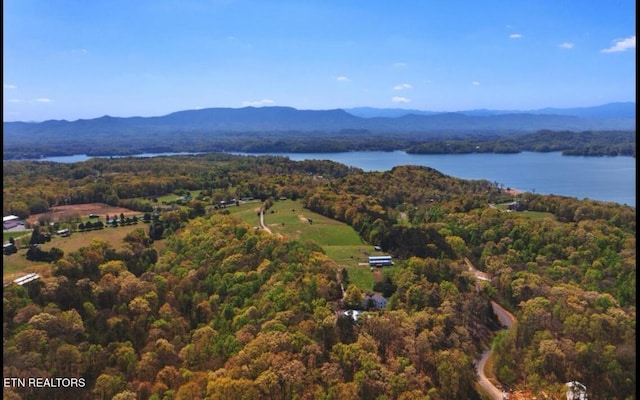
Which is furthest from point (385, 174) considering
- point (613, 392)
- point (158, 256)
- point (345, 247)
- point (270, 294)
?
point (613, 392)

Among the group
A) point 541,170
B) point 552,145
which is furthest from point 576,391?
point 552,145

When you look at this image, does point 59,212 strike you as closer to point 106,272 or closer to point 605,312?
point 106,272

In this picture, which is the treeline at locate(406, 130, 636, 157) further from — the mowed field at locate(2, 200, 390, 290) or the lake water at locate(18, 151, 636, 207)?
the mowed field at locate(2, 200, 390, 290)

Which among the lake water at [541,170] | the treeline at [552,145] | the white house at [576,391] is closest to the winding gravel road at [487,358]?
the white house at [576,391]

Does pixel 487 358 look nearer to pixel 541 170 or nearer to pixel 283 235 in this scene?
pixel 283 235

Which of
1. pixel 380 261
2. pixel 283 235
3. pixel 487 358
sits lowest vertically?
pixel 487 358

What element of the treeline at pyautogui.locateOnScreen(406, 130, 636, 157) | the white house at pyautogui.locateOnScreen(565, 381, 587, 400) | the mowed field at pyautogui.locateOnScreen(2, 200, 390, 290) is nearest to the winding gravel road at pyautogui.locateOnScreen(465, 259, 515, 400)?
the white house at pyautogui.locateOnScreen(565, 381, 587, 400)

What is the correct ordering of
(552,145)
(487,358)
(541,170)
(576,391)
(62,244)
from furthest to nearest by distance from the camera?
(552,145), (541,170), (62,244), (487,358), (576,391)
